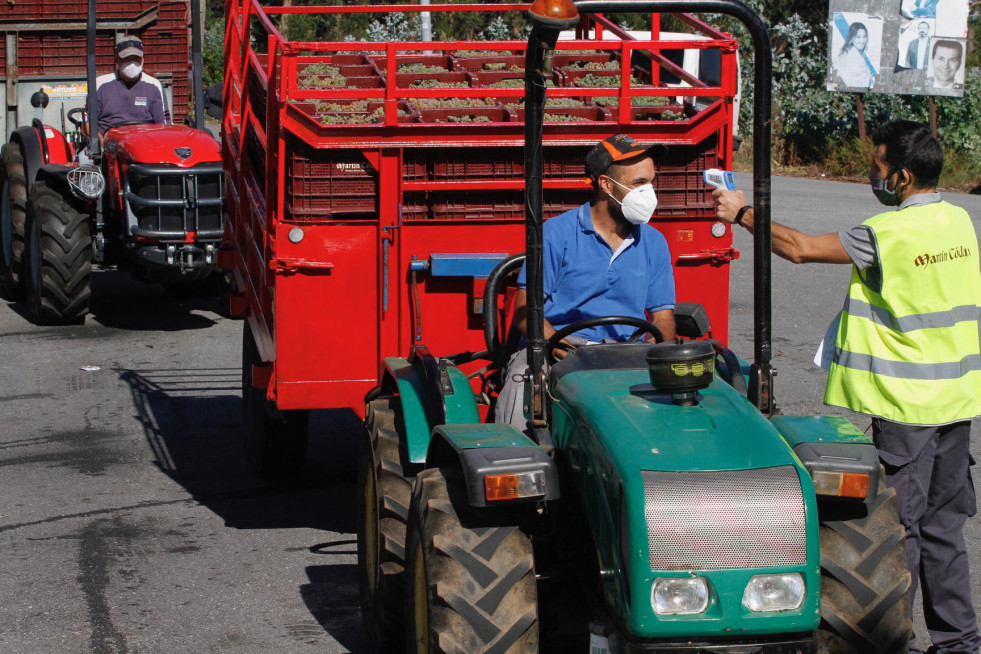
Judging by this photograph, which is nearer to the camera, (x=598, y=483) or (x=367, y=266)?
(x=598, y=483)

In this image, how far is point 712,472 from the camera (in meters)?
3.32

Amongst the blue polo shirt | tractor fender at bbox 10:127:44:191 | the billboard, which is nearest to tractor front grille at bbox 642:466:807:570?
the blue polo shirt

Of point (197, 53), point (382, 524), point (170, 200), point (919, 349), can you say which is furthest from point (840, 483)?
point (197, 53)

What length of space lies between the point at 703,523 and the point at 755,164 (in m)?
1.16

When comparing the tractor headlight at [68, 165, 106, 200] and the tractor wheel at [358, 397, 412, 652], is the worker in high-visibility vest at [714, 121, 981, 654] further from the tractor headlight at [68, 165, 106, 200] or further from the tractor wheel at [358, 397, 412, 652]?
the tractor headlight at [68, 165, 106, 200]

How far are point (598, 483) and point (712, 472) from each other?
332 mm

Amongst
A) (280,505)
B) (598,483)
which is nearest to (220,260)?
(280,505)

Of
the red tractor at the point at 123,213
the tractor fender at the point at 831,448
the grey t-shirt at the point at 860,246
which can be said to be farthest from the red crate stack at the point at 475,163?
the red tractor at the point at 123,213

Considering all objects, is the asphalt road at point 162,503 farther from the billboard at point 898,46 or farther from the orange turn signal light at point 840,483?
the billboard at point 898,46

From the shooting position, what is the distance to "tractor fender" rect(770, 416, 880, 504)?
Result: 11.8 feet

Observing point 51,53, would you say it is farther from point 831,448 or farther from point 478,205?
point 831,448

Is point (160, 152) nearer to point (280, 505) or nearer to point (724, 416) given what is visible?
point (280, 505)

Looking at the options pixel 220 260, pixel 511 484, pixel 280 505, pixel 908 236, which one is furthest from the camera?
pixel 220 260

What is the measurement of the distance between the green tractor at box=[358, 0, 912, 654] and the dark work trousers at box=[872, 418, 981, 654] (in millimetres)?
665
